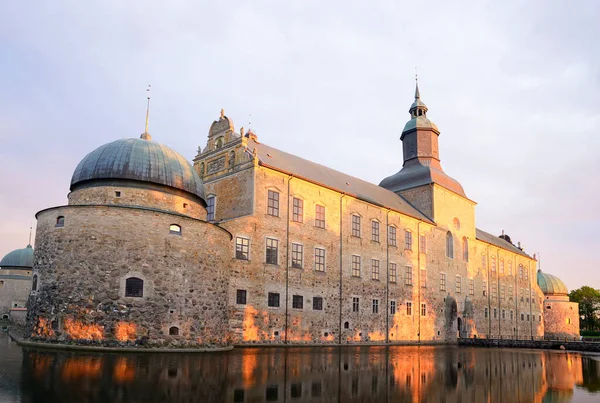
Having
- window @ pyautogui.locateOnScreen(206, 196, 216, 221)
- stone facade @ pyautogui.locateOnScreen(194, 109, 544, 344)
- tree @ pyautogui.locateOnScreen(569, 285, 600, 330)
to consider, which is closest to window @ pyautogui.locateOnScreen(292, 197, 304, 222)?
stone facade @ pyautogui.locateOnScreen(194, 109, 544, 344)

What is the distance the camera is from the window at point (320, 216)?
3394cm

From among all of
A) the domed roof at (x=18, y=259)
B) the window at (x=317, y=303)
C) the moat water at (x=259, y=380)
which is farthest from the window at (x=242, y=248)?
the domed roof at (x=18, y=259)

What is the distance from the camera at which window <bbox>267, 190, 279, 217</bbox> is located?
30.8 metres

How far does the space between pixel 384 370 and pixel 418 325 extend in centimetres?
2614

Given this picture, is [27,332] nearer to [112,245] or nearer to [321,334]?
[112,245]

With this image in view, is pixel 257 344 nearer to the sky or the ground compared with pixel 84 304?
nearer to the ground

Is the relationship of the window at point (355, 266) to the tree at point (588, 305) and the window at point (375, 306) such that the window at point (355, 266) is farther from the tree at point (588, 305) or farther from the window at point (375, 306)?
the tree at point (588, 305)

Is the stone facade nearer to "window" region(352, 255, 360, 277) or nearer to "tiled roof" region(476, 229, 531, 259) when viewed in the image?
"window" region(352, 255, 360, 277)

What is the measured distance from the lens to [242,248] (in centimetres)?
2853

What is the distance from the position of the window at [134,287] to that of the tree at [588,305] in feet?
292

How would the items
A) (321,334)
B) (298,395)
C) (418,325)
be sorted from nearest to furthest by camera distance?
(298,395) < (321,334) < (418,325)

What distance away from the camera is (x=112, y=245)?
2059cm

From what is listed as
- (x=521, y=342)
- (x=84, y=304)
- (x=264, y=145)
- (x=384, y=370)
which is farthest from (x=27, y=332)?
(x=521, y=342)

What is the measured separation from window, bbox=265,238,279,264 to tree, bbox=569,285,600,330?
3081 inches
